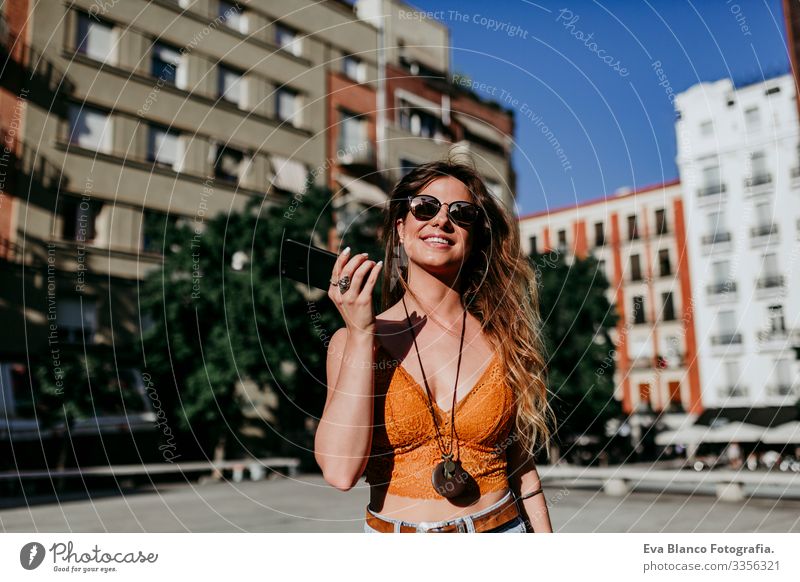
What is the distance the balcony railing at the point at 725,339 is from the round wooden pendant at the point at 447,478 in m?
29.4

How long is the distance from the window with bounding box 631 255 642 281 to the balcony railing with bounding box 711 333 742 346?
468 cm

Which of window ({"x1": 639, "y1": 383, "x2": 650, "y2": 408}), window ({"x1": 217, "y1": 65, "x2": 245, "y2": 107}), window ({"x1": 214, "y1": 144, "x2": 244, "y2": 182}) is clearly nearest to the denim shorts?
window ({"x1": 639, "y1": 383, "x2": 650, "y2": 408})

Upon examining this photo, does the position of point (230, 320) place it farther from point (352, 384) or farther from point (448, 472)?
point (352, 384)

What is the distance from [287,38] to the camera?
20.7m

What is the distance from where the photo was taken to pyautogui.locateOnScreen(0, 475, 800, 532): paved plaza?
379 inches

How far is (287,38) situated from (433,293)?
19814 mm

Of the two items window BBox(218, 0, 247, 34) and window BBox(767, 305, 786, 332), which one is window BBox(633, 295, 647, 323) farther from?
window BBox(218, 0, 247, 34)

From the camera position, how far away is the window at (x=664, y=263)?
2855 centimetres

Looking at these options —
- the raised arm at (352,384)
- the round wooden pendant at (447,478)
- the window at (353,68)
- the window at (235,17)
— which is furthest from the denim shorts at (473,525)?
the window at (353,68)

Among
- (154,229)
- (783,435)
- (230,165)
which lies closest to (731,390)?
(783,435)

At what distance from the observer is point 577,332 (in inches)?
860

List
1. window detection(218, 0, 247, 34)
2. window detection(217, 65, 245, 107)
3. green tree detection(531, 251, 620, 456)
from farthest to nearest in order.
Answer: green tree detection(531, 251, 620, 456)
window detection(217, 65, 245, 107)
window detection(218, 0, 247, 34)
